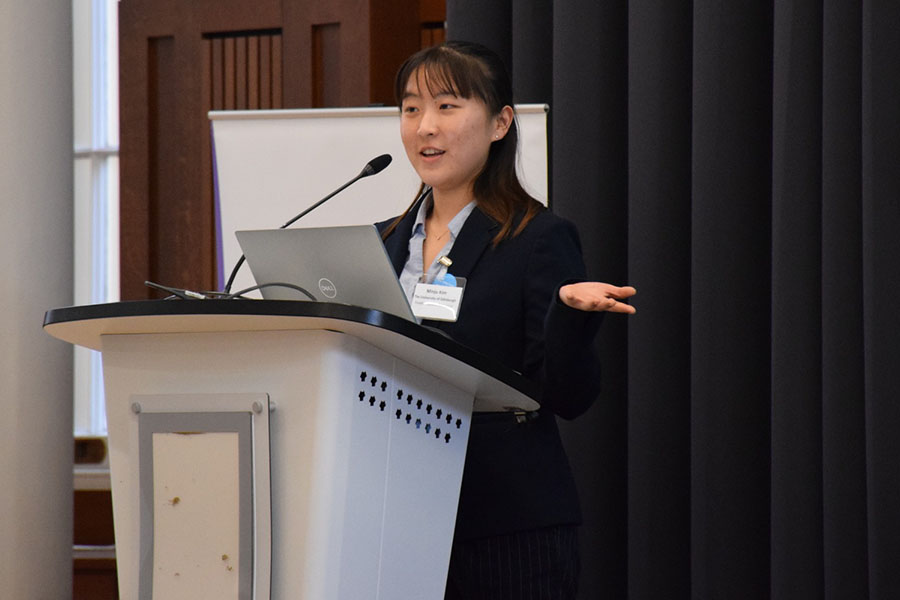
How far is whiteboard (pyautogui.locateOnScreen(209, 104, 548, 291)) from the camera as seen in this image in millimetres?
2359

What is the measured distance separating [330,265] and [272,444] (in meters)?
0.22

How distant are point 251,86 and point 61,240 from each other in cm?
73

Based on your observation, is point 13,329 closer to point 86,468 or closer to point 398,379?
point 86,468

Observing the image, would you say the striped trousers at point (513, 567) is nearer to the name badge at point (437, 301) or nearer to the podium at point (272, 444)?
the podium at point (272, 444)

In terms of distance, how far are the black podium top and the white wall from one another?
5.36 feet

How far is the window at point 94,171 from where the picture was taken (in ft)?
12.3

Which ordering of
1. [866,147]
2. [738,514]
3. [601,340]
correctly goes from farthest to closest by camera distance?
[601,340] → [738,514] → [866,147]

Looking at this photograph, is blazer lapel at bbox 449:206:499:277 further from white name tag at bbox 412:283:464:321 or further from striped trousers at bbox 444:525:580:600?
striped trousers at bbox 444:525:580:600

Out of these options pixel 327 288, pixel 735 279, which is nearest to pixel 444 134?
pixel 327 288

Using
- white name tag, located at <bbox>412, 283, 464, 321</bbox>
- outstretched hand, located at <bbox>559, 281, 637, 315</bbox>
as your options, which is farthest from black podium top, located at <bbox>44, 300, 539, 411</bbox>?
white name tag, located at <bbox>412, 283, 464, 321</bbox>

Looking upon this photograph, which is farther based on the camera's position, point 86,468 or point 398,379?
point 86,468

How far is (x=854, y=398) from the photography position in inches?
79.8

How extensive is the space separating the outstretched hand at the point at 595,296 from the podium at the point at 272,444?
12cm

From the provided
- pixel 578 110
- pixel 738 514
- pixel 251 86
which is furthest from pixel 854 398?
pixel 251 86
